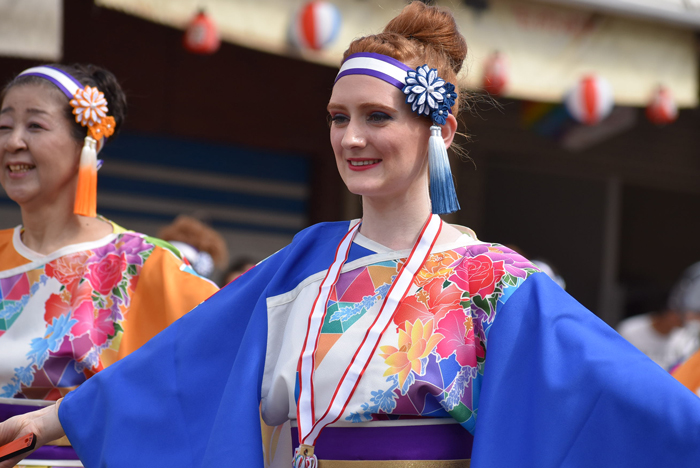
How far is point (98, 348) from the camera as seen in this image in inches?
89.9

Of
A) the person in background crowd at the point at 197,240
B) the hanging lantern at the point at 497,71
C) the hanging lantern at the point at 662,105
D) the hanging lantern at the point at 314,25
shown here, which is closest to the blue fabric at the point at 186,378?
the hanging lantern at the point at 314,25

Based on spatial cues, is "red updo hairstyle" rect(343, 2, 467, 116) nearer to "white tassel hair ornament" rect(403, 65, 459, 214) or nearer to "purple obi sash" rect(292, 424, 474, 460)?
"white tassel hair ornament" rect(403, 65, 459, 214)

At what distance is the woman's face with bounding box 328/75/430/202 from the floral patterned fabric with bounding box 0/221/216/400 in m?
0.75

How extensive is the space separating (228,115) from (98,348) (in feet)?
11.7

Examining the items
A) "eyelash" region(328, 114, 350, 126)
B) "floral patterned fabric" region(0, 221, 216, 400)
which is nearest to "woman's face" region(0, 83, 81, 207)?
"floral patterned fabric" region(0, 221, 216, 400)

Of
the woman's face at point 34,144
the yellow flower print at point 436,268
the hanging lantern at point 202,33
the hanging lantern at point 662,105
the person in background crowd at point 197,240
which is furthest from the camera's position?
the hanging lantern at point 662,105

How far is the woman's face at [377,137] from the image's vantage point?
1816 millimetres

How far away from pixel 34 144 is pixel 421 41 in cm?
113

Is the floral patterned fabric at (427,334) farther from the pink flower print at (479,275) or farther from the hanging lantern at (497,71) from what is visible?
the hanging lantern at (497,71)

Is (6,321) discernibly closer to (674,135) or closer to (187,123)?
(187,123)

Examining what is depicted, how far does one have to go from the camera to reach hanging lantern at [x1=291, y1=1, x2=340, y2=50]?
4.12 meters

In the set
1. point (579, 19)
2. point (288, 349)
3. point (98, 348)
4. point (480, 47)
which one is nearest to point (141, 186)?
point (480, 47)

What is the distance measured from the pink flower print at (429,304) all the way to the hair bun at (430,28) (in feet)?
1.80

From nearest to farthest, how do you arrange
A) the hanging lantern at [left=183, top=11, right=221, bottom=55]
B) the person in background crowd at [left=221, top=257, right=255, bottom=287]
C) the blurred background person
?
the hanging lantern at [left=183, top=11, right=221, bottom=55], the person in background crowd at [left=221, top=257, right=255, bottom=287], the blurred background person
